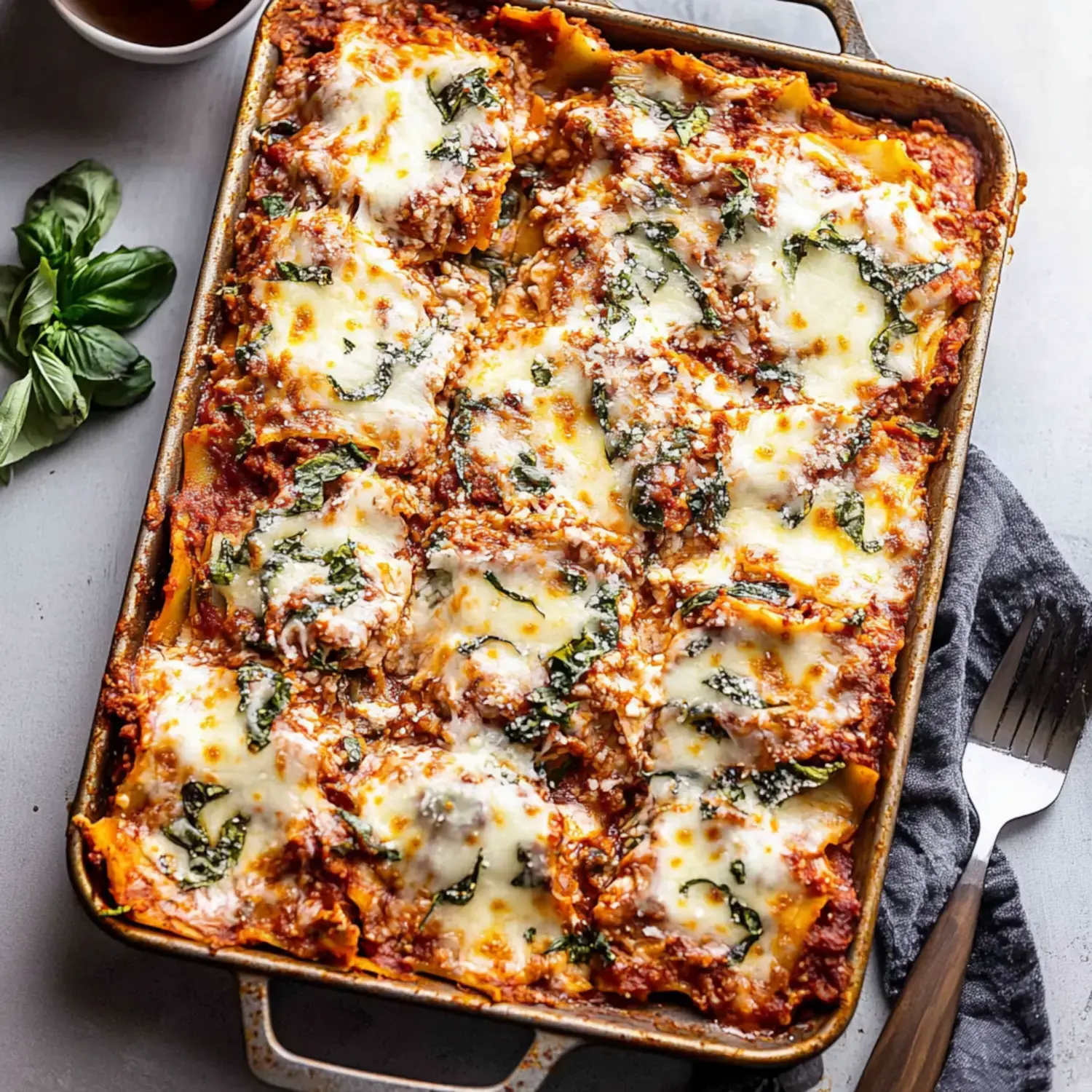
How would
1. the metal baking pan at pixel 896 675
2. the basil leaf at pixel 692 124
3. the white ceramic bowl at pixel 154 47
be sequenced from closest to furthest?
the metal baking pan at pixel 896 675 < the basil leaf at pixel 692 124 < the white ceramic bowl at pixel 154 47

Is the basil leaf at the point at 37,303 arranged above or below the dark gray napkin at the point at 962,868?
above

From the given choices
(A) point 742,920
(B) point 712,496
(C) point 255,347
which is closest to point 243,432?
(C) point 255,347

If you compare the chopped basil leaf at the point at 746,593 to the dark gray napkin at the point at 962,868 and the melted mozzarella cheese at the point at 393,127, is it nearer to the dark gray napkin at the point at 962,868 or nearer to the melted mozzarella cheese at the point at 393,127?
the dark gray napkin at the point at 962,868

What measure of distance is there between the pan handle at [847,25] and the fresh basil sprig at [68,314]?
1.99 m

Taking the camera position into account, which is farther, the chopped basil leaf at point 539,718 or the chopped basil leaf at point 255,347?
the chopped basil leaf at point 255,347

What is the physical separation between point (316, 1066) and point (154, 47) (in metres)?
2.74

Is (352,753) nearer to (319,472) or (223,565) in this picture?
(223,565)

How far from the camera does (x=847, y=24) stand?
3.47 m

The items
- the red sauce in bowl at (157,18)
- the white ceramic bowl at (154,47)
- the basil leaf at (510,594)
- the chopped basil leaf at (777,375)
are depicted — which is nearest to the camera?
the basil leaf at (510,594)

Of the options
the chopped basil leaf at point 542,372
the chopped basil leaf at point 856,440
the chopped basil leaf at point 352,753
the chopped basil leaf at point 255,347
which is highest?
the chopped basil leaf at point 856,440

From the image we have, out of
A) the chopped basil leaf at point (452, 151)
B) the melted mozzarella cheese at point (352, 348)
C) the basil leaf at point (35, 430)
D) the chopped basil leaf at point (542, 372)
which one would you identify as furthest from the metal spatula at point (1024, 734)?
the basil leaf at point (35, 430)

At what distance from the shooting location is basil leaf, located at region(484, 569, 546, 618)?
3.03 metres

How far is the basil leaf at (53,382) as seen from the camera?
342 centimetres

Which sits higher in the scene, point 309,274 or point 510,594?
point 309,274
